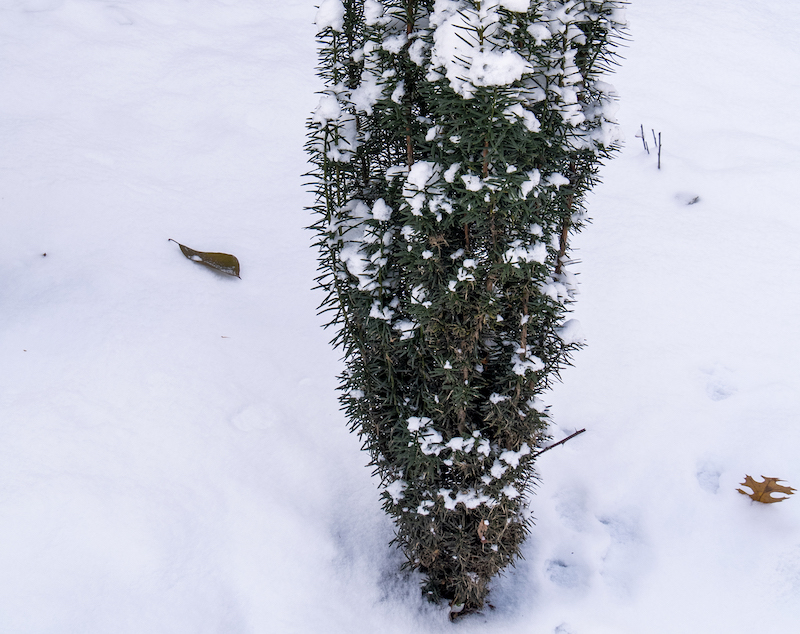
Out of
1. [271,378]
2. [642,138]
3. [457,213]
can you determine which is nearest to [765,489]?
[457,213]

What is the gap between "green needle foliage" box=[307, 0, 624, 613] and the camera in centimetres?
128

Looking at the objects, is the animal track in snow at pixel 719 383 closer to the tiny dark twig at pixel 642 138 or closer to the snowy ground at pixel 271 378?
the snowy ground at pixel 271 378

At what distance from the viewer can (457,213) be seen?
138cm

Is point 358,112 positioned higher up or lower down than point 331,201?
higher up

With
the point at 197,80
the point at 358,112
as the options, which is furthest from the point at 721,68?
the point at 358,112

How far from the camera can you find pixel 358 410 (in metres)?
1.89

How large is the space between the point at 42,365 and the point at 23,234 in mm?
877

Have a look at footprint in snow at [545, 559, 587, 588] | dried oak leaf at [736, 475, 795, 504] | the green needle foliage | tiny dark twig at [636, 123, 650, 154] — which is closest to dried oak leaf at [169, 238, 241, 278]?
the green needle foliage

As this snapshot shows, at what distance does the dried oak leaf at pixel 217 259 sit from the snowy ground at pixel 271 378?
0.05 metres

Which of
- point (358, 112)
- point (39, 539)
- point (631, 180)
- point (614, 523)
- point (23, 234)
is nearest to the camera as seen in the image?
point (358, 112)

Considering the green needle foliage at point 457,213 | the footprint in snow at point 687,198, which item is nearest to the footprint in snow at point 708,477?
the green needle foliage at point 457,213

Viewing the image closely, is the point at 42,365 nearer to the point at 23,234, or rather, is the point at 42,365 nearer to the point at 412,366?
the point at 23,234

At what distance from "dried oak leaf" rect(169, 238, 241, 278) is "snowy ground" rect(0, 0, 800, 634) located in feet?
0.16

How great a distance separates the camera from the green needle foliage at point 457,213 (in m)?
1.28
